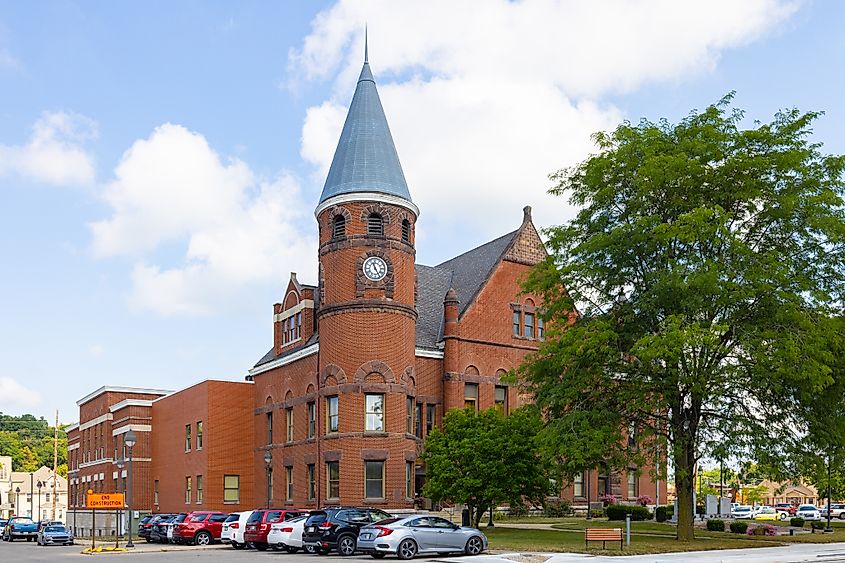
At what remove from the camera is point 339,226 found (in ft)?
171

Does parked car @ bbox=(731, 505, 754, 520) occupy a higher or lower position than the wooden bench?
lower

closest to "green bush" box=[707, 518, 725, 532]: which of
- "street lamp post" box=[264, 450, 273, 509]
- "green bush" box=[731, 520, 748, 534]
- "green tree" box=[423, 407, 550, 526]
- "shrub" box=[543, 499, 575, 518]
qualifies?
"green bush" box=[731, 520, 748, 534]

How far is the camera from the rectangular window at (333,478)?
165ft

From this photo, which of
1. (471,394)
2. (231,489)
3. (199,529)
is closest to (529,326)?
(471,394)

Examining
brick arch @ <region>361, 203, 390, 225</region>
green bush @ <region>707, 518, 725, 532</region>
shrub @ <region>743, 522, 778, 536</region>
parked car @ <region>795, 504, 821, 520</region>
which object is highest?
brick arch @ <region>361, 203, 390, 225</region>

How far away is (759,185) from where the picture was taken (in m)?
38.0

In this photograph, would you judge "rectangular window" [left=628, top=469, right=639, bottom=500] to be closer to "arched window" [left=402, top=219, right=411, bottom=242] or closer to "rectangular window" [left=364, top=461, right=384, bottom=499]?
"rectangular window" [left=364, top=461, right=384, bottom=499]

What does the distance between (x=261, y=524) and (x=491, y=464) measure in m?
10.1

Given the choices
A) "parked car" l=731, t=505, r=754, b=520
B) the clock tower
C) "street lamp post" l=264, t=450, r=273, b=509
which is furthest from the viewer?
"parked car" l=731, t=505, r=754, b=520

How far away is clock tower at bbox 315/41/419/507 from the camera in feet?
164

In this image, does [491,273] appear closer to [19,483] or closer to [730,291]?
[730,291]

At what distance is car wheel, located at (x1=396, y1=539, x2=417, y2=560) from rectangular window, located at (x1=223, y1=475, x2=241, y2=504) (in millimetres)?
31960

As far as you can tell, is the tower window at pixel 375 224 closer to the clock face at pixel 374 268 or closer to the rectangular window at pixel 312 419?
the clock face at pixel 374 268

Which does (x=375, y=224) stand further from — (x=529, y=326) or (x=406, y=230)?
(x=529, y=326)
